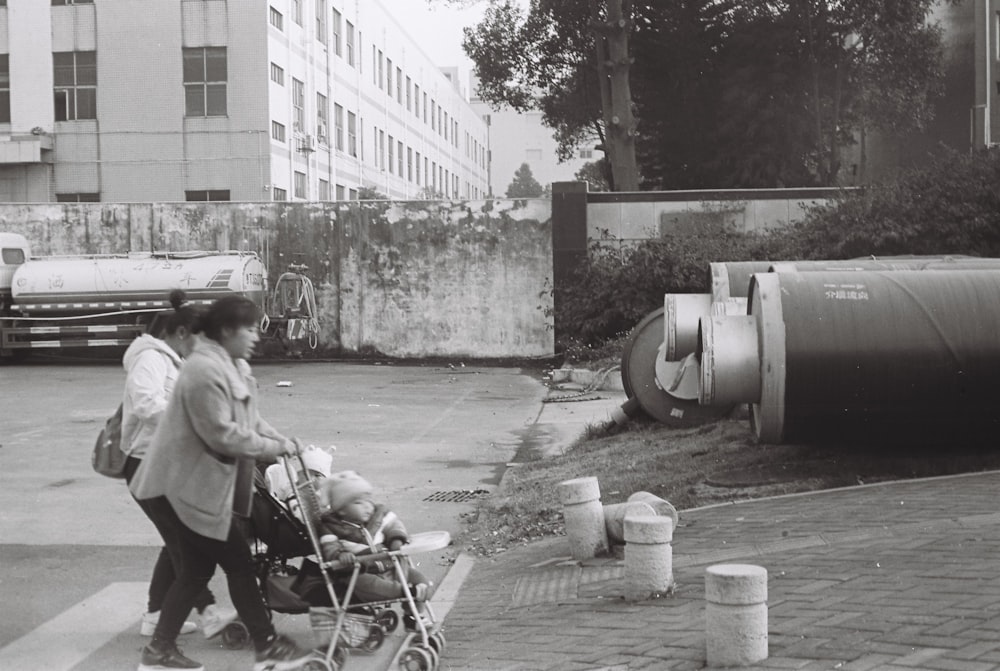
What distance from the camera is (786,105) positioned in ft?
107

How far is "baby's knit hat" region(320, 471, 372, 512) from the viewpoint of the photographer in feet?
16.7

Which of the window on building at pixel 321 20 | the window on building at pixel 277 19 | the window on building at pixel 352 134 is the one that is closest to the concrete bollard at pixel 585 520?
the window on building at pixel 277 19

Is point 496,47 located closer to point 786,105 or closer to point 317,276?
point 786,105

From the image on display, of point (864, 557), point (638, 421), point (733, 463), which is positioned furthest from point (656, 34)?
point (864, 557)

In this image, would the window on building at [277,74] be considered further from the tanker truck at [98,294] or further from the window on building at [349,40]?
the tanker truck at [98,294]

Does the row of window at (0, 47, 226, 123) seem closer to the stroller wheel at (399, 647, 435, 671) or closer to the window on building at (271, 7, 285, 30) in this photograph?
the window on building at (271, 7, 285, 30)

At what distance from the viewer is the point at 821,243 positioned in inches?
758

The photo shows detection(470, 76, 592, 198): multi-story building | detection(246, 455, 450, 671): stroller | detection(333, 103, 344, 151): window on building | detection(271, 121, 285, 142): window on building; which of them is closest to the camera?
detection(246, 455, 450, 671): stroller

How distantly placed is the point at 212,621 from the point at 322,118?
3549 cm

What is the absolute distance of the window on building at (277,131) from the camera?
34.0m

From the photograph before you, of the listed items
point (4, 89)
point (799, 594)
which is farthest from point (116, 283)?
point (799, 594)

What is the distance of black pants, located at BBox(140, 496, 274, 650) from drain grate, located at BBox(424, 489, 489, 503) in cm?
444

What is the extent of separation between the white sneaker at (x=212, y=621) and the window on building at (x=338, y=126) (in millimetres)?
36624

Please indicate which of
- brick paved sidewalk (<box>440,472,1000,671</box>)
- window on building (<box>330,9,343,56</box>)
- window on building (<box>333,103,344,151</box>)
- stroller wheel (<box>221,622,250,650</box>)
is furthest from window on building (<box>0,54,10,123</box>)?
stroller wheel (<box>221,622,250,650</box>)
